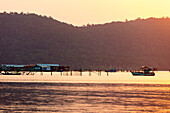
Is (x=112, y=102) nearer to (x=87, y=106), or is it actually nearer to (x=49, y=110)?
(x=87, y=106)

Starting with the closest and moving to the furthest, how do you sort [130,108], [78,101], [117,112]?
[117,112] → [130,108] → [78,101]

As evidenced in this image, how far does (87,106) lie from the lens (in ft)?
235

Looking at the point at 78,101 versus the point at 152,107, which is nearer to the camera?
the point at 152,107

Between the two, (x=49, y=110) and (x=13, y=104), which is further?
(x=13, y=104)

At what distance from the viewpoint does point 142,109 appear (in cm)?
6875

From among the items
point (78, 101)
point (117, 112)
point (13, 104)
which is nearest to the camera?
point (117, 112)

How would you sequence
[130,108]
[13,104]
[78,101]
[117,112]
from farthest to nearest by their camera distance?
[78,101] → [13,104] → [130,108] → [117,112]

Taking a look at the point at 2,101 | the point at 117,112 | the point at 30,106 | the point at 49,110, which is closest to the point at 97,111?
the point at 117,112

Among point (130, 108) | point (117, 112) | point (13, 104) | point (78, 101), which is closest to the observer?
point (117, 112)

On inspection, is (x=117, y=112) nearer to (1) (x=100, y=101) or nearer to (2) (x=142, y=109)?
(2) (x=142, y=109)

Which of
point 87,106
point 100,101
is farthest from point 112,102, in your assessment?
point 87,106

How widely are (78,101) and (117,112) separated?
52.4 ft

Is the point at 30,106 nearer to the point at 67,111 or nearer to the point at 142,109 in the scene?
the point at 67,111

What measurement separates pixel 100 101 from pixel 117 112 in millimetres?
15479
